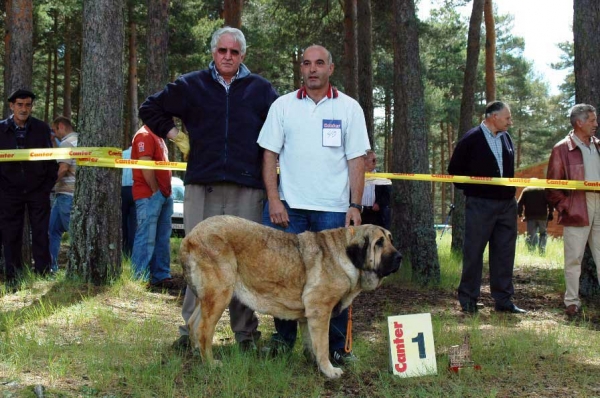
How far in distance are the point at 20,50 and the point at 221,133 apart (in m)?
6.51

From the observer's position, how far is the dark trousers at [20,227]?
8.26 metres

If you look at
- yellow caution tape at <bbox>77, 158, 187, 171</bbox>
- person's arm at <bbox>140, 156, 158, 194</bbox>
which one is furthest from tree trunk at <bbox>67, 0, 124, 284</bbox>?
person's arm at <bbox>140, 156, 158, 194</bbox>

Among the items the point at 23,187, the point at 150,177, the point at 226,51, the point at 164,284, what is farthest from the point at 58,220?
the point at 226,51

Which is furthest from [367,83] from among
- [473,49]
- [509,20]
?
[509,20]

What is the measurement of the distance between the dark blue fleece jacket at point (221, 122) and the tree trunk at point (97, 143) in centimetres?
228

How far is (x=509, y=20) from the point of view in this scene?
48094mm

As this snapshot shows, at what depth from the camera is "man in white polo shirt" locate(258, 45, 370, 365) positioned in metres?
5.26

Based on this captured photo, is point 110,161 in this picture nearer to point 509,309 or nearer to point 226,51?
point 226,51

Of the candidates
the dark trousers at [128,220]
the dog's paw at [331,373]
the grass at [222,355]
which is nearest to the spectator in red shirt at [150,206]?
the grass at [222,355]

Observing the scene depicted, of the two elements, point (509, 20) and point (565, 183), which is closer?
point (565, 183)

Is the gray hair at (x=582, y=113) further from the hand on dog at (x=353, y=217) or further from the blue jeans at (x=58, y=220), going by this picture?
the blue jeans at (x=58, y=220)

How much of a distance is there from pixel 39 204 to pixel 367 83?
28.4ft

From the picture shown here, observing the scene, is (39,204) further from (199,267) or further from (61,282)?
(199,267)

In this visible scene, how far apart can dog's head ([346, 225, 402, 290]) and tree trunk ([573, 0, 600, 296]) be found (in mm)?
4823
